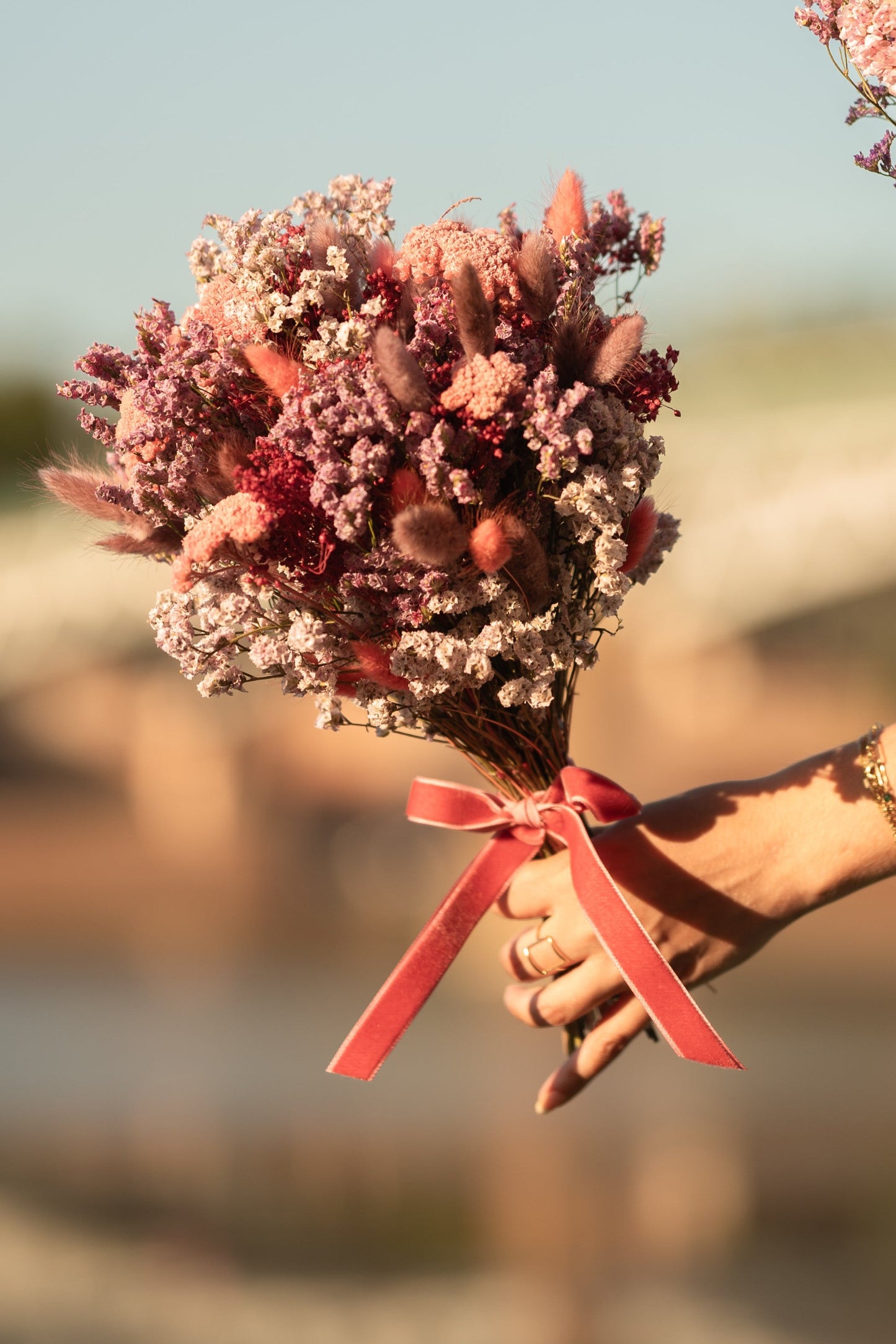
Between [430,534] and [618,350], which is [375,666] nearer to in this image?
[430,534]

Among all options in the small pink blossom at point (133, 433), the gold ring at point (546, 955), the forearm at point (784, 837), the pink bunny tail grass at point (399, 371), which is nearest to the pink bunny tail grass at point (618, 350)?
the pink bunny tail grass at point (399, 371)

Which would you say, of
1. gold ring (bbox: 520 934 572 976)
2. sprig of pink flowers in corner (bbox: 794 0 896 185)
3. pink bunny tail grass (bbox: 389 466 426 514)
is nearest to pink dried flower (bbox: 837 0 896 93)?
sprig of pink flowers in corner (bbox: 794 0 896 185)

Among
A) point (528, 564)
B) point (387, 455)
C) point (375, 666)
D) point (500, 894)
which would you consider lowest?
point (500, 894)

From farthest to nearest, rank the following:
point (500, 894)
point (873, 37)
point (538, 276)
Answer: point (500, 894), point (538, 276), point (873, 37)

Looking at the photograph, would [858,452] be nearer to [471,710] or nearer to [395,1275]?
[395,1275]

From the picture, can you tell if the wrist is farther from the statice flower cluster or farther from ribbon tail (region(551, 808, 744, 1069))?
the statice flower cluster

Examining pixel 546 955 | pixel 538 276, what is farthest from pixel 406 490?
pixel 546 955

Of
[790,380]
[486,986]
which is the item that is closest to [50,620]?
[486,986]
